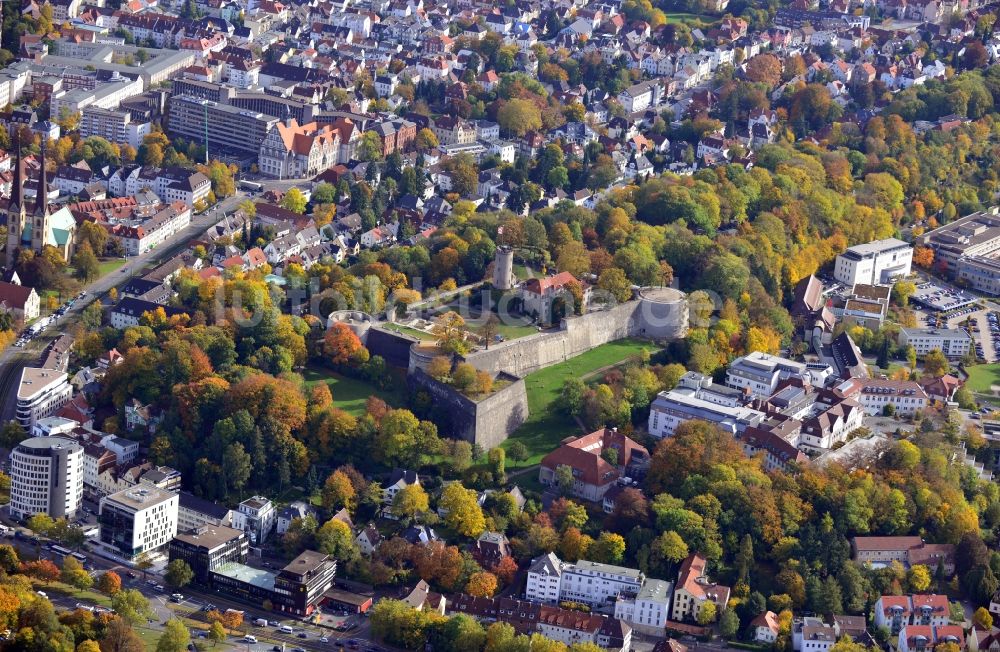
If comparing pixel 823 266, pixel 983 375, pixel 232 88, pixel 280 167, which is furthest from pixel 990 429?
pixel 232 88

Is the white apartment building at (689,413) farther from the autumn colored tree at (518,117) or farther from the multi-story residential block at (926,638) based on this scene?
the autumn colored tree at (518,117)

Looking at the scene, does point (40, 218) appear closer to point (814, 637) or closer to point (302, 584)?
point (302, 584)

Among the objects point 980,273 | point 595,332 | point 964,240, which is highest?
point 595,332

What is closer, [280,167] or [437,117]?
[280,167]

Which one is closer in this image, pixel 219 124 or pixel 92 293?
pixel 92 293

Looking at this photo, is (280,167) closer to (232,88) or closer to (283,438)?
(232,88)

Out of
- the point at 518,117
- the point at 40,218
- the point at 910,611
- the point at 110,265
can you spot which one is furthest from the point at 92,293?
the point at 910,611

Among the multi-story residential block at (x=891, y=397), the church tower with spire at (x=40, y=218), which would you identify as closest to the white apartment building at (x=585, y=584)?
the multi-story residential block at (x=891, y=397)
